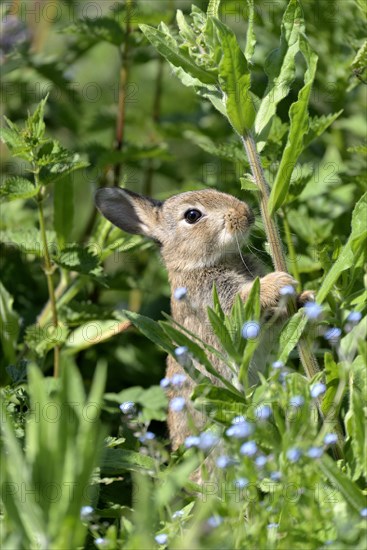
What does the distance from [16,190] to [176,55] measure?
3.78 feet

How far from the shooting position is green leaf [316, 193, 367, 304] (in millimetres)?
3535

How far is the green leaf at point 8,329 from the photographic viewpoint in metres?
4.82

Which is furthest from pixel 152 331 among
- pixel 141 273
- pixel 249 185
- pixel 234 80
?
pixel 141 273

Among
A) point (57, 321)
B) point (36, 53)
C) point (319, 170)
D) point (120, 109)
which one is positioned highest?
point (36, 53)

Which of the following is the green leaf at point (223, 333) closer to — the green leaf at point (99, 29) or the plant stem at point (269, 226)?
the plant stem at point (269, 226)

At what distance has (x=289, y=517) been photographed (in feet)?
9.32

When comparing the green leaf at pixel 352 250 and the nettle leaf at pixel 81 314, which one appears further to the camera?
the nettle leaf at pixel 81 314

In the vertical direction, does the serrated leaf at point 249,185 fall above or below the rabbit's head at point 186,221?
above

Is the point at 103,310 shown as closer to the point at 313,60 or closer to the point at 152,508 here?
the point at 313,60

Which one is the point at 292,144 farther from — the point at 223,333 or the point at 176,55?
the point at 223,333

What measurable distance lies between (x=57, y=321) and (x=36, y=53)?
2.39 m

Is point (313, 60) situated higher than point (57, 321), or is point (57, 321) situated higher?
point (313, 60)

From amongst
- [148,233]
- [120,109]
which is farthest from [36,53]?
[148,233]

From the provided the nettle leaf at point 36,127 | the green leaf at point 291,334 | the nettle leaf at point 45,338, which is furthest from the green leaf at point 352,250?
the nettle leaf at point 45,338
